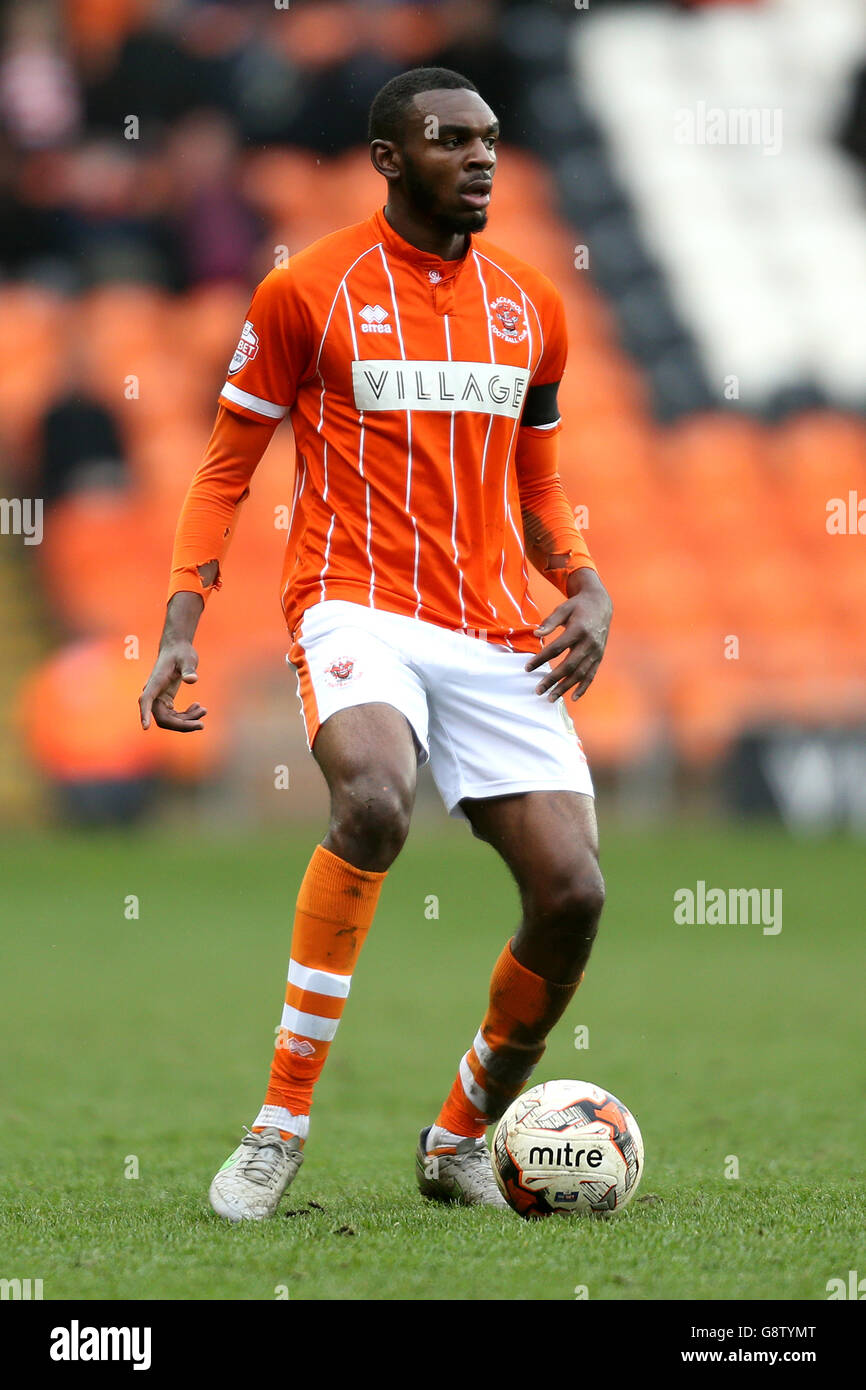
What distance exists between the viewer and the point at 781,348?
1784cm

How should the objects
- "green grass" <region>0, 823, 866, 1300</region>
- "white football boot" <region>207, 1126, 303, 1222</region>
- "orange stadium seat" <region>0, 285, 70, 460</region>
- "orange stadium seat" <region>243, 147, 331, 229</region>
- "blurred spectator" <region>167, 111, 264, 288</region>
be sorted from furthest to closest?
"orange stadium seat" <region>243, 147, 331, 229</region>
"blurred spectator" <region>167, 111, 264, 288</region>
"orange stadium seat" <region>0, 285, 70, 460</region>
"white football boot" <region>207, 1126, 303, 1222</region>
"green grass" <region>0, 823, 866, 1300</region>

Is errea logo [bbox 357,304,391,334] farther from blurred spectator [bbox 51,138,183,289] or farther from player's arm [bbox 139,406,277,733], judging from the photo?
blurred spectator [bbox 51,138,183,289]

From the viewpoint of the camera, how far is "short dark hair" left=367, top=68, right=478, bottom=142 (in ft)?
13.3

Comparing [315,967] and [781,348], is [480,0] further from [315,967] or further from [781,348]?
[315,967]

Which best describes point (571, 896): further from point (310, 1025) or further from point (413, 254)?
point (413, 254)

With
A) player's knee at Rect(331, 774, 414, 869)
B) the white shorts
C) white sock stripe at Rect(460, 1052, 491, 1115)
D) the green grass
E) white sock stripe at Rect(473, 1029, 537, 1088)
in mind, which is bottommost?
the green grass

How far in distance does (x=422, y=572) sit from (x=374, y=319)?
54 centimetres

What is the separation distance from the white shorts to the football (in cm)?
66

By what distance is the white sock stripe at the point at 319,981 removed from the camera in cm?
385

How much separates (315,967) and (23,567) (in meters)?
12.2

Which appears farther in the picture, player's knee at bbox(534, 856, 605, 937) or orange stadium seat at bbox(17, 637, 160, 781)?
orange stadium seat at bbox(17, 637, 160, 781)

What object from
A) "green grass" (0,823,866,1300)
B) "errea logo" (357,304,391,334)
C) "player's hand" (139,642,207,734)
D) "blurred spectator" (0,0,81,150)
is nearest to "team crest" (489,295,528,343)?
"errea logo" (357,304,391,334)

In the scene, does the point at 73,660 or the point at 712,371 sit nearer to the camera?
the point at 73,660

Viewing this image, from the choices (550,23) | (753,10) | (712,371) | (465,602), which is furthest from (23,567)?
(465,602)
